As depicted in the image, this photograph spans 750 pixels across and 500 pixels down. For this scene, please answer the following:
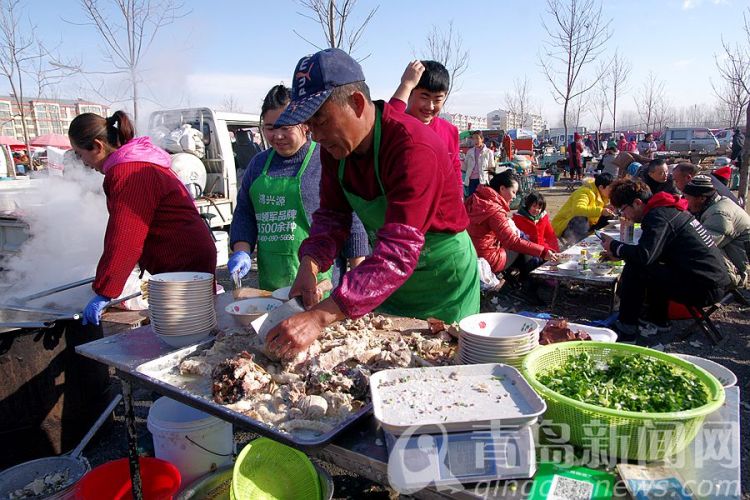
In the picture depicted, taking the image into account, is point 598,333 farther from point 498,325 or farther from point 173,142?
point 173,142

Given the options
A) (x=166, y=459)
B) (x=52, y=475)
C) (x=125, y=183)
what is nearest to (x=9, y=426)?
(x=52, y=475)

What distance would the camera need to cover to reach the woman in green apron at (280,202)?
2893 mm

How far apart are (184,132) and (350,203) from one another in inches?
250

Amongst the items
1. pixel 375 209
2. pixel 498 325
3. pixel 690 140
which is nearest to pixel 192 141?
pixel 375 209

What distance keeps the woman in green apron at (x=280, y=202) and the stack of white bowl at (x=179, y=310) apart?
2.61ft

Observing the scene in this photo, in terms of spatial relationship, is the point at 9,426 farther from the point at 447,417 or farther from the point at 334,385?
the point at 447,417

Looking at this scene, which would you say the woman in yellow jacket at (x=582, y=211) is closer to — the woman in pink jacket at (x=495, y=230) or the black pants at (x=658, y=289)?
the woman in pink jacket at (x=495, y=230)

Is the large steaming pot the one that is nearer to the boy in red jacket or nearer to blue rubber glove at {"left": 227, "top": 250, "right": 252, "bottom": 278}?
blue rubber glove at {"left": 227, "top": 250, "right": 252, "bottom": 278}

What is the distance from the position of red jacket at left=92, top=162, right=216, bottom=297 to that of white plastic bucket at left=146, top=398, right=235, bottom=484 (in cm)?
73

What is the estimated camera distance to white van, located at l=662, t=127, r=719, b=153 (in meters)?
25.7

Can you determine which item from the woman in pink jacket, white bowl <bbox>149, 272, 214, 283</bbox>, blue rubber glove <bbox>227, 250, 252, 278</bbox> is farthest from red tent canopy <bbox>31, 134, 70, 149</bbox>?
white bowl <bbox>149, 272, 214, 283</bbox>

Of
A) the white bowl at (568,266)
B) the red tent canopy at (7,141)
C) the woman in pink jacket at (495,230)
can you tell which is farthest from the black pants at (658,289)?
the red tent canopy at (7,141)

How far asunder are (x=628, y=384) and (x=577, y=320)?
14.8 ft

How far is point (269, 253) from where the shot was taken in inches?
119
